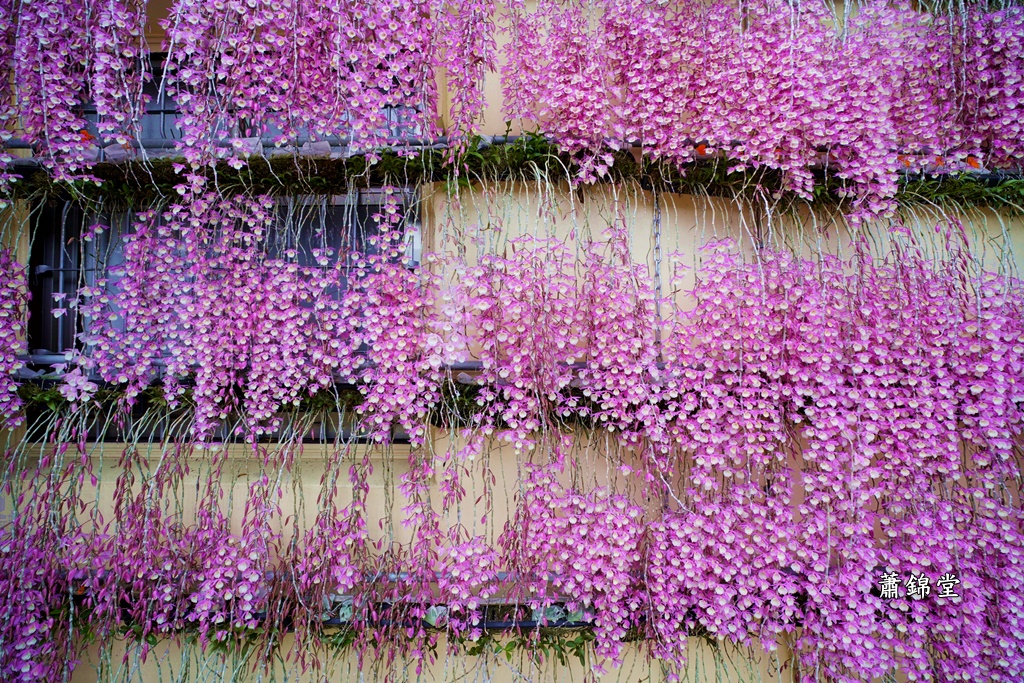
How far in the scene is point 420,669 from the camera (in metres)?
2.64

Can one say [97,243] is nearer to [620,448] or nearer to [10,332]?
[10,332]

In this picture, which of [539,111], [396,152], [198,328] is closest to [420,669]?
[198,328]

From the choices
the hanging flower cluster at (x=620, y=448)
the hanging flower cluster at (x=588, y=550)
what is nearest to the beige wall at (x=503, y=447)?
the hanging flower cluster at (x=620, y=448)

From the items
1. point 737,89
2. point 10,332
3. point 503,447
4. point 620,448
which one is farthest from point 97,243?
point 737,89

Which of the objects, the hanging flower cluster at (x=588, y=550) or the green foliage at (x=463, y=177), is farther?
the green foliage at (x=463, y=177)

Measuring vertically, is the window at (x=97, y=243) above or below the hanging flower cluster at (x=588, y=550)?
above

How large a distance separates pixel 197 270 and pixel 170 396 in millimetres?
675

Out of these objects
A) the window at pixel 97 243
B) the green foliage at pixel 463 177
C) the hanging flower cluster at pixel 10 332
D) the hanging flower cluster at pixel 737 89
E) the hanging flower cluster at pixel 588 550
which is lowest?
the hanging flower cluster at pixel 588 550

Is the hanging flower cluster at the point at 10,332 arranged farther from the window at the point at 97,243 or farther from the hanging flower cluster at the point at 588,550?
the hanging flower cluster at the point at 588,550

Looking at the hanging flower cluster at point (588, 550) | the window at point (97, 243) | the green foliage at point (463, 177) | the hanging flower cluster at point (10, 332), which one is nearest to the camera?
the hanging flower cluster at point (588, 550)

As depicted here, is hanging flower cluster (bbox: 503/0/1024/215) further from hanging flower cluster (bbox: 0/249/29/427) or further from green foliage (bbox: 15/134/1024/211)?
hanging flower cluster (bbox: 0/249/29/427)

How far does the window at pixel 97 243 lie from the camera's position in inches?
121

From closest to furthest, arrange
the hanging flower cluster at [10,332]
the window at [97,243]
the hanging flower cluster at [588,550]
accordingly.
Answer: the hanging flower cluster at [588,550] → the hanging flower cluster at [10,332] → the window at [97,243]

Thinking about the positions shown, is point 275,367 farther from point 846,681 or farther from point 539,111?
point 846,681
